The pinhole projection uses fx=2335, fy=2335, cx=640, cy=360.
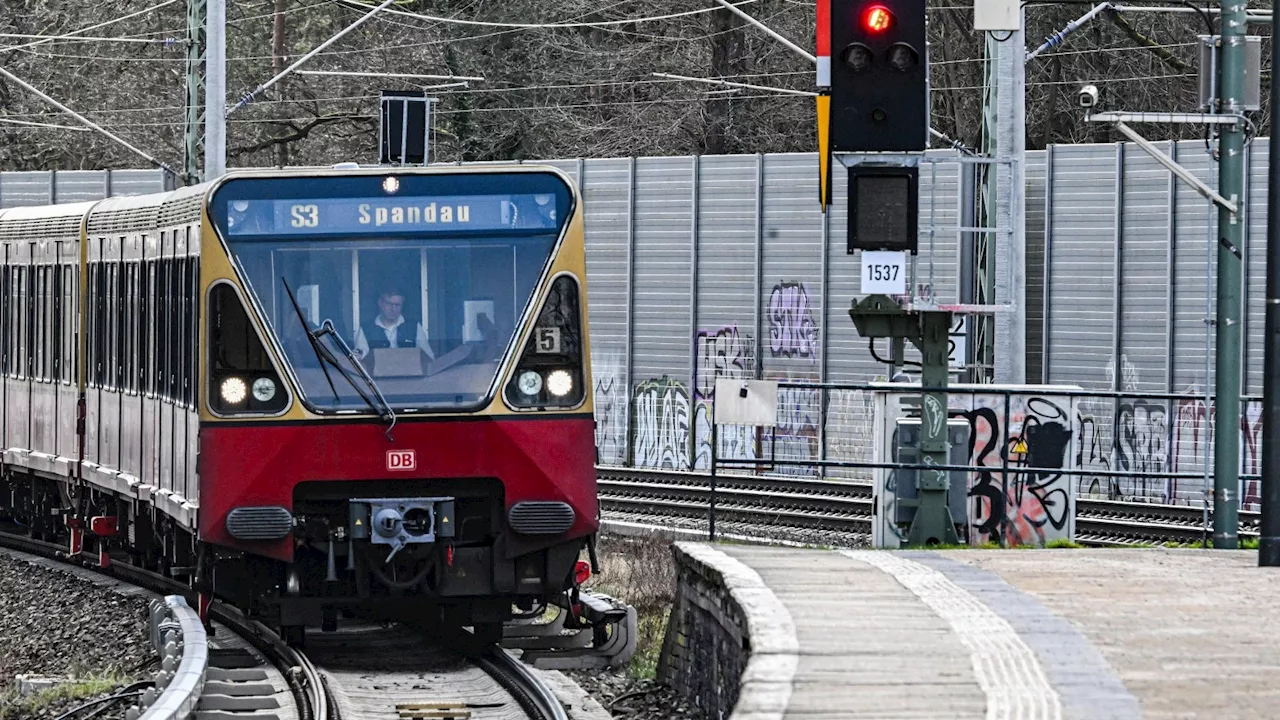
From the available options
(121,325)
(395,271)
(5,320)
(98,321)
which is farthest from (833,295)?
(395,271)

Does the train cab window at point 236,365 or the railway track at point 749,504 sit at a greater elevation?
the train cab window at point 236,365

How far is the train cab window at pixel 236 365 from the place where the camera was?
14055 millimetres

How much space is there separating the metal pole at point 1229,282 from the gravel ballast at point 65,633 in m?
7.44

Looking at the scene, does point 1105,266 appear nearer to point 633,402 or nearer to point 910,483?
point 633,402

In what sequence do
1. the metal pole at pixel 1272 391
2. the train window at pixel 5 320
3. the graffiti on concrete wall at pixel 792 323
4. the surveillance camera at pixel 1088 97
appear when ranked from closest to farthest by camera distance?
1. the metal pole at pixel 1272 391
2. the surveillance camera at pixel 1088 97
3. the train window at pixel 5 320
4. the graffiti on concrete wall at pixel 792 323

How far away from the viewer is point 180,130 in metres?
54.7

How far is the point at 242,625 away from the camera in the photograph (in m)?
16.9

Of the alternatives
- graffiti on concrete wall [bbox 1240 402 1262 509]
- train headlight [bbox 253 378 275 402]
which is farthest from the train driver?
graffiti on concrete wall [bbox 1240 402 1262 509]

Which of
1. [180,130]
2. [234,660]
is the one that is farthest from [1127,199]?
[180,130]

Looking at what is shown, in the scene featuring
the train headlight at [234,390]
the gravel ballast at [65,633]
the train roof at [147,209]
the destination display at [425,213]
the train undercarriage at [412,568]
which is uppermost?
the train roof at [147,209]

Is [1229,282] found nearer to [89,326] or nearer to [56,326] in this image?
[89,326]

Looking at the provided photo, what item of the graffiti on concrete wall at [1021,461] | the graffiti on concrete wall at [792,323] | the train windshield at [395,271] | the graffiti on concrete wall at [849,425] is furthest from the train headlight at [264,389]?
the graffiti on concrete wall at [792,323]

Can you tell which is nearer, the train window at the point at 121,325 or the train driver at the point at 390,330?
the train driver at the point at 390,330

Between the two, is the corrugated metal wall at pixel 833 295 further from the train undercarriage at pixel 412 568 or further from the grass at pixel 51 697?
the grass at pixel 51 697
